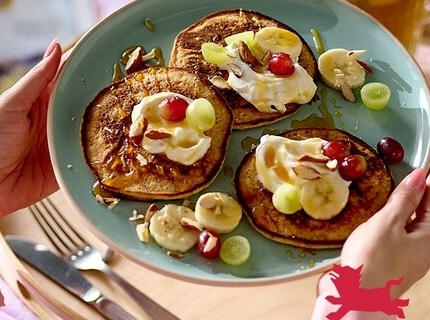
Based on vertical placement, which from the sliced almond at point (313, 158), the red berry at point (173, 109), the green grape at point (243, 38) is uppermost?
the green grape at point (243, 38)

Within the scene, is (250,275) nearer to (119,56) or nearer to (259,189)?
(259,189)

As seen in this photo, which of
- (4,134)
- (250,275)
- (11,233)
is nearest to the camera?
(250,275)

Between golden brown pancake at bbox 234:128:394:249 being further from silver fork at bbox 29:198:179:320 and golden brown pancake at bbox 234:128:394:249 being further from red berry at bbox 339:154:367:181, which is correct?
silver fork at bbox 29:198:179:320

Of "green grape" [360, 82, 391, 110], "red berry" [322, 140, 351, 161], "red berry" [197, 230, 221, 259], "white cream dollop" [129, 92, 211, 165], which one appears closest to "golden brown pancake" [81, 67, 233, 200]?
"white cream dollop" [129, 92, 211, 165]

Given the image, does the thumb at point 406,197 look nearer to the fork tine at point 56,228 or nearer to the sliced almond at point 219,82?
the sliced almond at point 219,82

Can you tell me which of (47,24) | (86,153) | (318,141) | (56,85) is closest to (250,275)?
(318,141)

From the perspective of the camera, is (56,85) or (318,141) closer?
(318,141)

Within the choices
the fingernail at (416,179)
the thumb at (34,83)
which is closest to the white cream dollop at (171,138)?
the thumb at (34,83)
